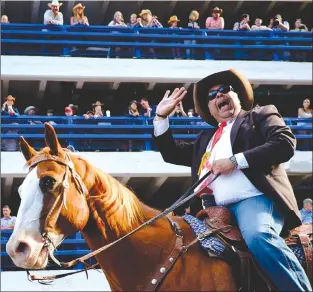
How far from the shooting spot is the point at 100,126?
17328mm

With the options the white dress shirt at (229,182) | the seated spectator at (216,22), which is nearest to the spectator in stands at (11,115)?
the seated spectator at (216,22)

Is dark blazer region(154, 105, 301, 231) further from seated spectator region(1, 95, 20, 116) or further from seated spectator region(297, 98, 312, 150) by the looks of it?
seated spectator region(297, 98, 312, 150)

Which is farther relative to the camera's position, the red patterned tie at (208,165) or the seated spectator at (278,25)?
the seated spectator at (278,25)

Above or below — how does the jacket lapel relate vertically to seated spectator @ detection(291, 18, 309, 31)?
above

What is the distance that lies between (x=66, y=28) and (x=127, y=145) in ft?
9.70

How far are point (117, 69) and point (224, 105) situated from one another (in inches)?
531

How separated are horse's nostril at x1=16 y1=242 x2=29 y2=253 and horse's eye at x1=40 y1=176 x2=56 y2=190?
0.37 metres

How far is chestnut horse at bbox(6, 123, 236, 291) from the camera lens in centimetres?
509

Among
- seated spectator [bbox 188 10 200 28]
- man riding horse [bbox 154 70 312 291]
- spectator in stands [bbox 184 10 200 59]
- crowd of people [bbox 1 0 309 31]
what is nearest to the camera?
man riding horse [bbox 154 70 312 291]

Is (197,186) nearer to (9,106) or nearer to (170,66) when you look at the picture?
(9,106)

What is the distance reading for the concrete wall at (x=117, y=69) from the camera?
18797mm

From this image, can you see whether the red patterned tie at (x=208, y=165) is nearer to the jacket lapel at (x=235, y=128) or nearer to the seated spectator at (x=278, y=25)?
the jacket lapel at (x=235, y=128)

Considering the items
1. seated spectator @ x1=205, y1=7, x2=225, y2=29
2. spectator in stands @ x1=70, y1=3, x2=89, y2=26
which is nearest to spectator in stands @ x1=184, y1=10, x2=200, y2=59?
seated spectator @ x1=205, y1=7, x2=225, y2=29

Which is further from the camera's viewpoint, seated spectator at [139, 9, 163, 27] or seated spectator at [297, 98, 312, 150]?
seated spectator at [139, 9, 163, 27]
